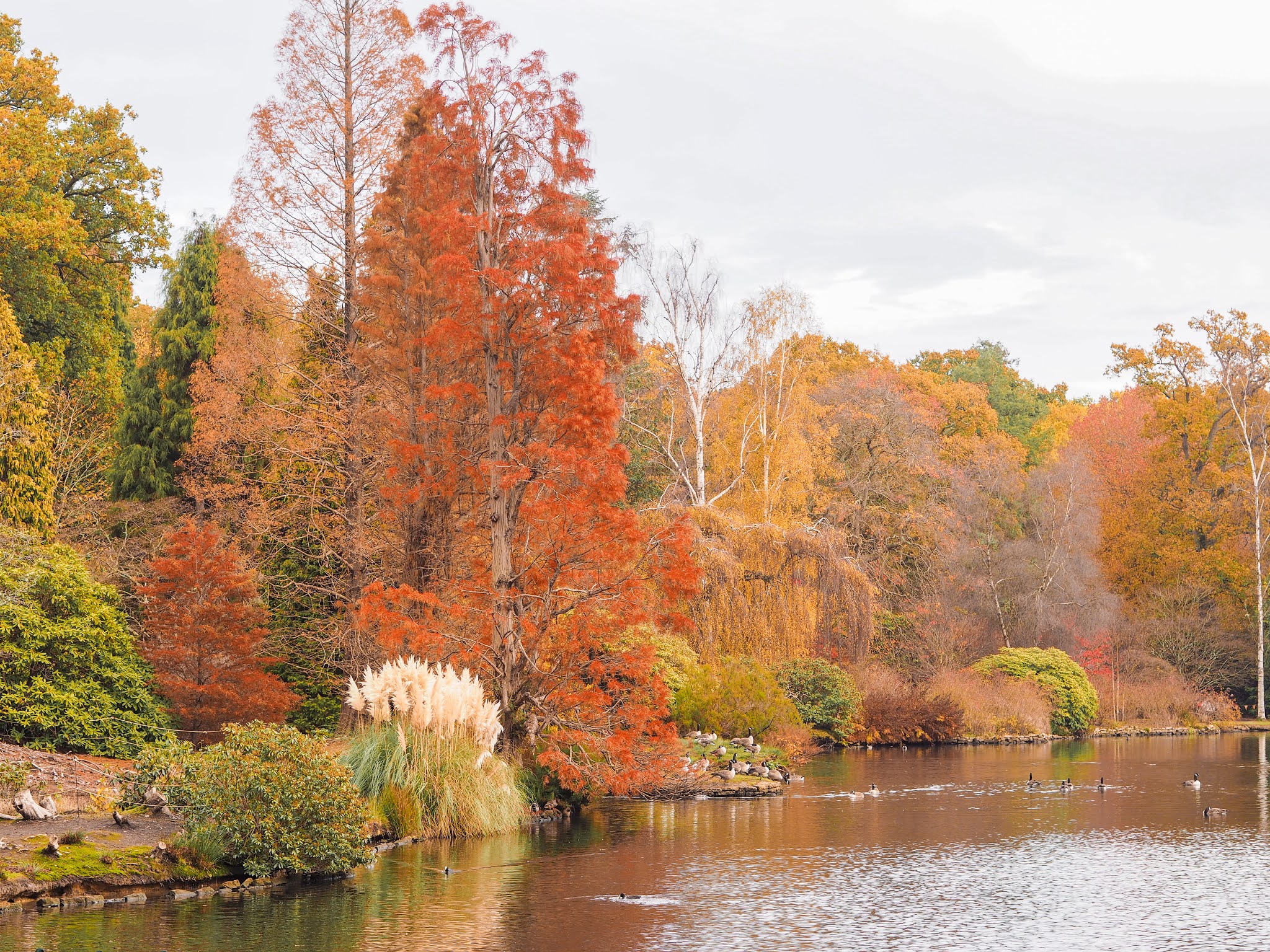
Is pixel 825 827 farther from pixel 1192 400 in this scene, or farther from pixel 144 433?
pixel 1192 400

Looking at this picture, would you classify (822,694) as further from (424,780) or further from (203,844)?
(203,844)

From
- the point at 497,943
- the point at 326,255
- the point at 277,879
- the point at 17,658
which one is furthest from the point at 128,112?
the point at 497,943

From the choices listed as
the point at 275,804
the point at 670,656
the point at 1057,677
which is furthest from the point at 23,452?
the point at 1057,677

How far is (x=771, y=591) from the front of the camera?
3186 centimetres

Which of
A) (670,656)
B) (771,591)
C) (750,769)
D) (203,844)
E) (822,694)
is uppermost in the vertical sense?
(771,591)

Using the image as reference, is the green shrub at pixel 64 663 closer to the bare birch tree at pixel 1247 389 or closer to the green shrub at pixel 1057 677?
the green shrub at pixel 1057 677

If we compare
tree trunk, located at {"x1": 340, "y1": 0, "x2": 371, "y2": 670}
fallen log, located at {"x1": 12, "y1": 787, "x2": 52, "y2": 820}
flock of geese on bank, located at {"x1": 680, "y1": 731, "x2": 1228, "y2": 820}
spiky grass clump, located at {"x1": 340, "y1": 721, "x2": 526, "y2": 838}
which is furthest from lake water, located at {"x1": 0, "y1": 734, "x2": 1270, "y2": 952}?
tree trunk, located at {"x1": 340, "y1": 0, "x2": 371, "y2": 670}

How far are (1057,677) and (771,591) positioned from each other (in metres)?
12.8

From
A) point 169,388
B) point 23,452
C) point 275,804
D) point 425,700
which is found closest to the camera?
point 275,804

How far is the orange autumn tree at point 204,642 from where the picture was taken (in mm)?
20844

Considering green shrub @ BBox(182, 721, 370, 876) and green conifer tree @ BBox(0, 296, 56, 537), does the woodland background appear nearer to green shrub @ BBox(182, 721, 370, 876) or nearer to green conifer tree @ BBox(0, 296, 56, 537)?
green conifer tree @ BBox(0, 296, 56, 537)

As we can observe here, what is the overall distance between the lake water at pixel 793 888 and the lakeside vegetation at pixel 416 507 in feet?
4.42

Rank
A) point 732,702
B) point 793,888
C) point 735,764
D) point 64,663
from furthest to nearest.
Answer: point 732,702 < point 735,764 < point 64,663 < point 793,888

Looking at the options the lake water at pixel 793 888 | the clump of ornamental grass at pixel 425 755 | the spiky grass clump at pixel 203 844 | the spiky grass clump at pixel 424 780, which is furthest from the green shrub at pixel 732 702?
the spiky grass clump at pixel 203 844
